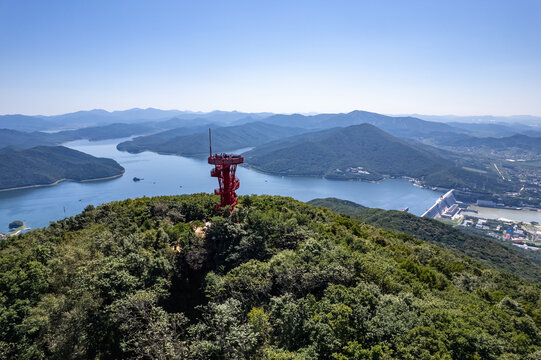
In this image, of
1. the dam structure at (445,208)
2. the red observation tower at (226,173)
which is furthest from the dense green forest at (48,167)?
the dam structure at (445,208)

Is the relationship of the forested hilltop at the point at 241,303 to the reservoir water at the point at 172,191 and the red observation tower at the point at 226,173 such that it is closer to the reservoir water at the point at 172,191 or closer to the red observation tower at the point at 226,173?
the red observation tower at the point at 226,173

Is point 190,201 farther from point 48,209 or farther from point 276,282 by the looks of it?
point 48,209

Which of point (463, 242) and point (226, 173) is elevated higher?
point (226, 173)

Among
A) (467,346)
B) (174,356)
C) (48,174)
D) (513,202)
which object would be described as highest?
(467,346)

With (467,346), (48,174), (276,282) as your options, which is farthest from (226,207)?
(48,174)

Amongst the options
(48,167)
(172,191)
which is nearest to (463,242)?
(172,191)

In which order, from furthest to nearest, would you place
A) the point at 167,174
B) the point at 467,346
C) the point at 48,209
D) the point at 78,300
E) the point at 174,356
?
the point at 167,174 → the point at 48,209 → the point at 78,300 → the point at 174,356 → the point at 467,346

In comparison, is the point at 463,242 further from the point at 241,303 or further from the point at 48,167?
the point at 48,167

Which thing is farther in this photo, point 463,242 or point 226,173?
point 463,242
